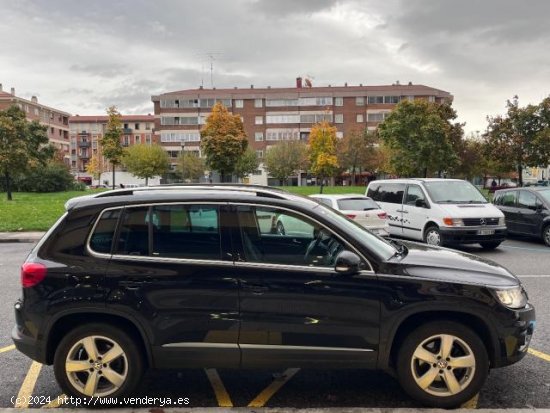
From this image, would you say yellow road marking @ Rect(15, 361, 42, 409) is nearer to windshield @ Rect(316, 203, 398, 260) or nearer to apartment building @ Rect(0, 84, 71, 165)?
windshield @ Rect(316, 203, 398, 260)

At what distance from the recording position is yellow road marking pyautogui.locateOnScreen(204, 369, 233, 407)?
362 cm

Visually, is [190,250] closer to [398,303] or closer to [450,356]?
[398,303]

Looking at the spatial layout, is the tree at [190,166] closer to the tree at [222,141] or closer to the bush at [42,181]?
the tree at [222,141]

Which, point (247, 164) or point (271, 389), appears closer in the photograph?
point (271, 389)

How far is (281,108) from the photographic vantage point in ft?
263

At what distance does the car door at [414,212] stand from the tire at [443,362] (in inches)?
328

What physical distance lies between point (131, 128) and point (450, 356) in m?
117

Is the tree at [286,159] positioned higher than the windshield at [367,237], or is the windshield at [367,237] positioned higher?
the tree at [286,159]

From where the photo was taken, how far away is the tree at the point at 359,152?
63.4 metres

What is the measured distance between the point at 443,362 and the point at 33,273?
3117 mm

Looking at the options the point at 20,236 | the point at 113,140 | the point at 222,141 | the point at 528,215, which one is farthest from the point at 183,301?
the point at 222,141

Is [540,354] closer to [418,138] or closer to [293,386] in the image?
[293,386]

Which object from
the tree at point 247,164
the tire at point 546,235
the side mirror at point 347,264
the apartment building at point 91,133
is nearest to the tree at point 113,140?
the tree at point 247,164

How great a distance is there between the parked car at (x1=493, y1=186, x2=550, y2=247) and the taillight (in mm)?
12066
